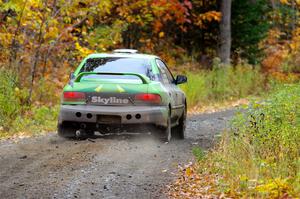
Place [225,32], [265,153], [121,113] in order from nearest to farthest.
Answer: [265,153] < [121,113] < [225,32]

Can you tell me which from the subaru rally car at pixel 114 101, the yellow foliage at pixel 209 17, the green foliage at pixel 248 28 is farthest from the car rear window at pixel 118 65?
the green foliage at pixel 248 28

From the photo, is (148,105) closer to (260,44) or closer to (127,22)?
(127,22)

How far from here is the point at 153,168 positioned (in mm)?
9984

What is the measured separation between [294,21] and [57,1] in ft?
75.2

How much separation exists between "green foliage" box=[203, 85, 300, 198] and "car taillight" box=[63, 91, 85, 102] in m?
2.87

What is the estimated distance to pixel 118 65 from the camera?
42.8 ft

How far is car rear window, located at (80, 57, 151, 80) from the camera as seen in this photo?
12.9m

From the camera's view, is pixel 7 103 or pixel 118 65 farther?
pixel 7 103

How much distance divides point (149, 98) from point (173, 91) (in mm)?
1293

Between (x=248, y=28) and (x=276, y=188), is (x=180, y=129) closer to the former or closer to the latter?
(x=276, y=188)

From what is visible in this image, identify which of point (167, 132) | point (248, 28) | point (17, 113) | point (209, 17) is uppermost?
point (209, 17)

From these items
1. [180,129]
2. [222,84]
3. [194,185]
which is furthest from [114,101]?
[222,84]

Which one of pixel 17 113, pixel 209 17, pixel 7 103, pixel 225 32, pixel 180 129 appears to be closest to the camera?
pixel 180 129

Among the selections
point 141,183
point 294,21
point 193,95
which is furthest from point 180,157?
point 294,21
